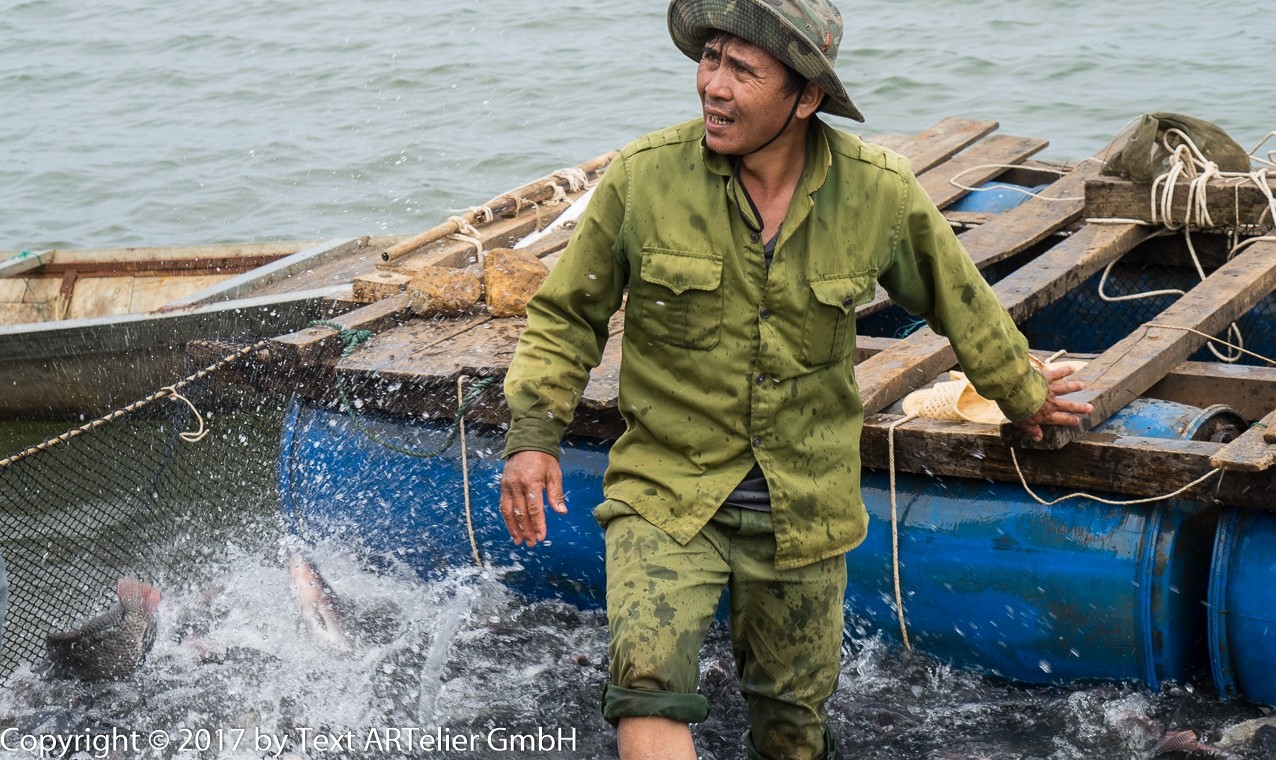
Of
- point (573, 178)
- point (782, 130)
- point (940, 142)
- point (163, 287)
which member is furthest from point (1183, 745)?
point (163, 287)

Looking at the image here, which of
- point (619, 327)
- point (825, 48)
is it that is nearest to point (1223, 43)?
point (619, 327)

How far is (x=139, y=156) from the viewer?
50.3ft

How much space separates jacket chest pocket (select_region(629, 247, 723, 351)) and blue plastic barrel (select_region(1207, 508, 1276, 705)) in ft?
5.71

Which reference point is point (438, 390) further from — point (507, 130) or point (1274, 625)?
point (507, 130)

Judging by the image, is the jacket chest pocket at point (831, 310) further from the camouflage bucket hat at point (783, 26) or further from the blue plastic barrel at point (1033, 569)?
the blue plastic barrel at point (1033, 569)

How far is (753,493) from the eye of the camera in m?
3.48

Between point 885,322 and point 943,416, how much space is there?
5.81 ft

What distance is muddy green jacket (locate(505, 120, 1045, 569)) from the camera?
340 cm

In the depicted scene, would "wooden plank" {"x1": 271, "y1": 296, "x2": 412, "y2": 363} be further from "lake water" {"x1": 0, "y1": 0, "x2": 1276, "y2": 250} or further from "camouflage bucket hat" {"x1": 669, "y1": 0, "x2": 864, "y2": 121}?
"lake water" {"x1": 0, "y1": 0, "x2": 1276, "y2": 250}

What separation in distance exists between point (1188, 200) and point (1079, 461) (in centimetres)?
201

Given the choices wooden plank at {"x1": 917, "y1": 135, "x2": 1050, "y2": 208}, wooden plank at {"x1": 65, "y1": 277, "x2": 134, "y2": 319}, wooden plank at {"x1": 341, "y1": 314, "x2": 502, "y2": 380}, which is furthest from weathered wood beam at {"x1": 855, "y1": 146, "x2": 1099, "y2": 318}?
wooden plank at {"x1": 65, "y1": 277, "x2": 134, "y2": 319}

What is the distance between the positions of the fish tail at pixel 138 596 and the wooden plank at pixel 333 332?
109 centimetres

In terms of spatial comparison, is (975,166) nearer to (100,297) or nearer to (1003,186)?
(1003,186)

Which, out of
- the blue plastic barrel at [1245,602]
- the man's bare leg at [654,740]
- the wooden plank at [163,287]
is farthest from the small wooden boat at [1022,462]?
the wooden plank at [163,287]
